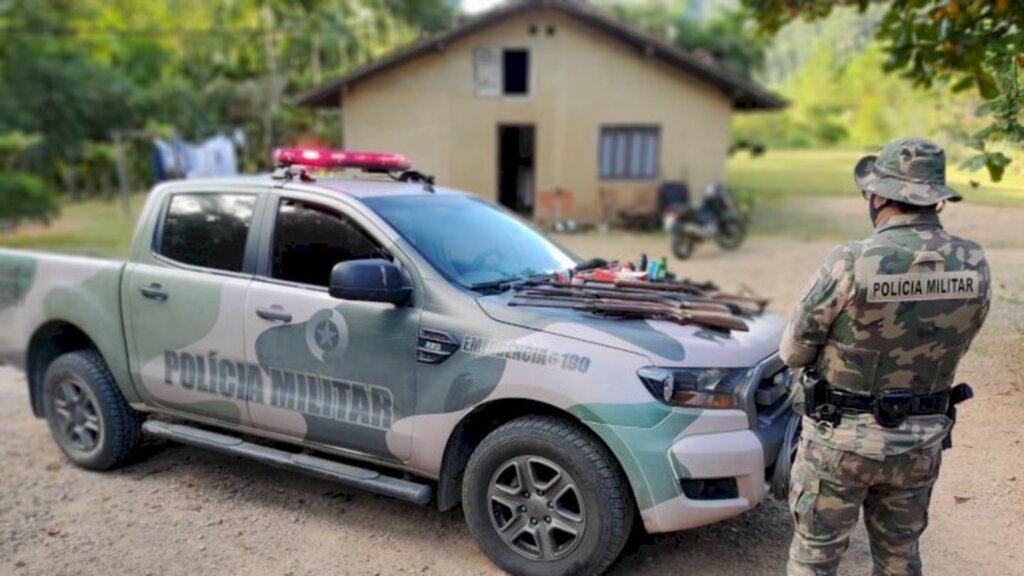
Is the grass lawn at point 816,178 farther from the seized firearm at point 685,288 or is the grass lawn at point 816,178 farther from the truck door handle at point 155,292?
the truck door handle at point 155,292

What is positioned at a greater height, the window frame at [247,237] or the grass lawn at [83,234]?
the window frame at [247,237]

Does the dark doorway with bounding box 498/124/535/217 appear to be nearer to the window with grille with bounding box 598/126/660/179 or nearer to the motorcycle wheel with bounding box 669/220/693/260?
the window with grille with bounding box 598/126/660/179

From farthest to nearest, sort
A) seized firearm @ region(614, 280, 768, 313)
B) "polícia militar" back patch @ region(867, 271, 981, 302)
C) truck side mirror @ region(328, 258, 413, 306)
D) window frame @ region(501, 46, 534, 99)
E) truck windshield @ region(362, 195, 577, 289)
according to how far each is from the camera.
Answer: window frame @ region(501, 46, 534, 99), seized firearm @ region(614, 280, 768, 313), truck windshield @ region(362, 195, 577, 289), truck side mirror @ region(328, 258, 413, 306), "polícia militar" back patch @ region(867, 271, 981, 302)

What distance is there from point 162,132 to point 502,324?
22.5 metres

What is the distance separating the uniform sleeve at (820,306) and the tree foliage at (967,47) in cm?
220

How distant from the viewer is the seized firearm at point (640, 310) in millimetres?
3371

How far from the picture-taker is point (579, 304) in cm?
344

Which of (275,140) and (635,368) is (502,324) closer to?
(635,368)

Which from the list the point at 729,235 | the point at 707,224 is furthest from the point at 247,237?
the point at 729,235

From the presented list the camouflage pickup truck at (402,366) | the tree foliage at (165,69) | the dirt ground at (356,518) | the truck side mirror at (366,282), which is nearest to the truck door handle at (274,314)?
the camouflage pickup truck at (402,366)

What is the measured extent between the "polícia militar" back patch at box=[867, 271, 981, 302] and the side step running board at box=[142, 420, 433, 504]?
201 cm

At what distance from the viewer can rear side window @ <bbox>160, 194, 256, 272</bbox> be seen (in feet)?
13.5

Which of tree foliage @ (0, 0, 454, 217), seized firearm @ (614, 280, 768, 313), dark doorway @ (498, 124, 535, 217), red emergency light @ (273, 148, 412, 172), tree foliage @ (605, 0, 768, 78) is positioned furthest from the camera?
tree foliage @ (605, 0, 768, 78)

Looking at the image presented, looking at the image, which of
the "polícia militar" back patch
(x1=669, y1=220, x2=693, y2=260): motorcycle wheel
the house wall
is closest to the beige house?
the house wall
